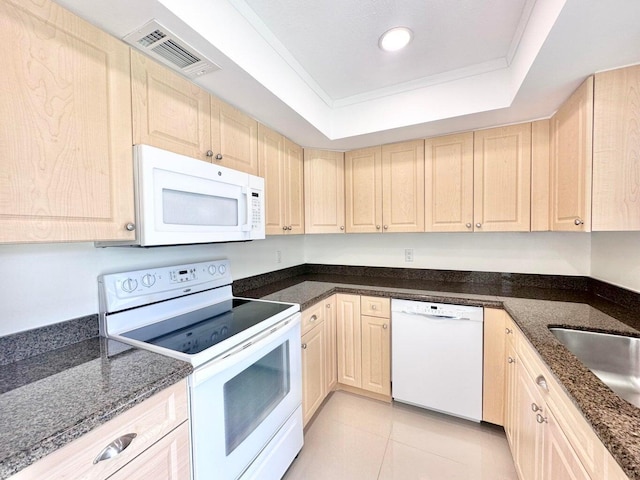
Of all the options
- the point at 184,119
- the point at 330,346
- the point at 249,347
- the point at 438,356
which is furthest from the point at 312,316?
the point at 184,119

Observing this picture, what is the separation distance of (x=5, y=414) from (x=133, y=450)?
32cm

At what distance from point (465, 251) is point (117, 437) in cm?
242

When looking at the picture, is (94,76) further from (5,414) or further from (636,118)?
(636,118)

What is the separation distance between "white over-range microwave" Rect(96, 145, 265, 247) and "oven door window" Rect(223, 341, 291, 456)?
650 millimetres

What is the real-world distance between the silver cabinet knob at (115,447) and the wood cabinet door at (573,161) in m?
2.09

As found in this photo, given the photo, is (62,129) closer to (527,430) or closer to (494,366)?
(527,430)

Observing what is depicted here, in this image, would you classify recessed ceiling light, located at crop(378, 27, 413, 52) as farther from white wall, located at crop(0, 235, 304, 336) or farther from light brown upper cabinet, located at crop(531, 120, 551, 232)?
white wall, located at crop(0, 235, 304, 336)

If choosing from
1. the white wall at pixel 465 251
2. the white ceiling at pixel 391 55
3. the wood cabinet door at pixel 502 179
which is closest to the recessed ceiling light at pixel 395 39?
the white ceiling at pixel 391 55

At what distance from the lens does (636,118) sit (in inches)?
48.5

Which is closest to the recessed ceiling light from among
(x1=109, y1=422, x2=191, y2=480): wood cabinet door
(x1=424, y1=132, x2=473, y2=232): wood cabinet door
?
(x1=424, y1=132, x2=473, y2=232): wood cabinet door

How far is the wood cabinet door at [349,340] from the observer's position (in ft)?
6.92

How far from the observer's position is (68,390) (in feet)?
2.50

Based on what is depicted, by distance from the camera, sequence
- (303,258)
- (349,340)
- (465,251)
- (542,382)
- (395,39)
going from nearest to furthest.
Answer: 1. (542,382)
2. (395,39)
3. (349,340)
4. (465,251)
5. (303,258)

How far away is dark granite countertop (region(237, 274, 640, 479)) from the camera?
25.2 inches
